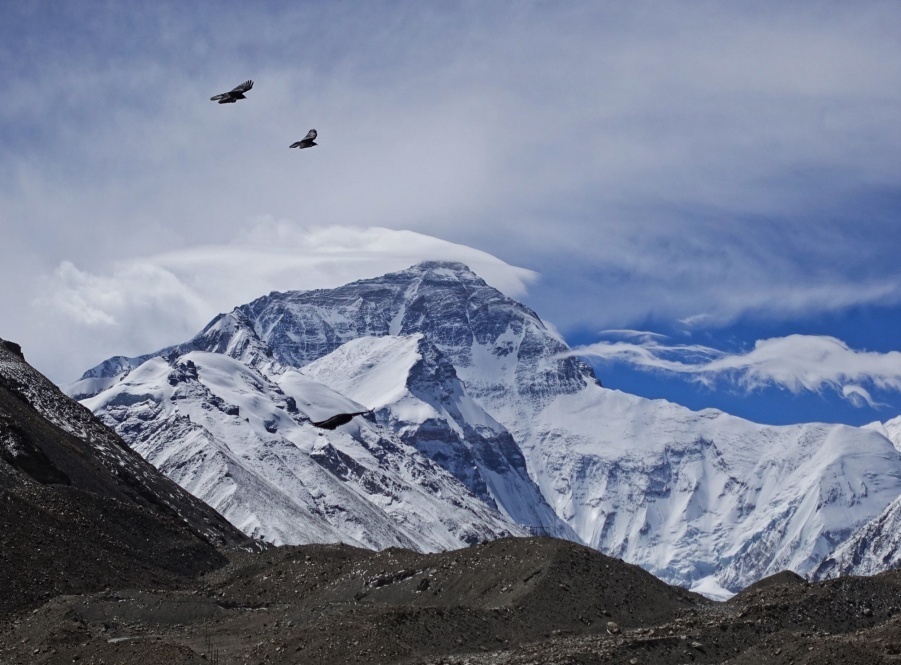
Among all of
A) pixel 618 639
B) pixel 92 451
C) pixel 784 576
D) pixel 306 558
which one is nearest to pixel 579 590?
pixel 618 639

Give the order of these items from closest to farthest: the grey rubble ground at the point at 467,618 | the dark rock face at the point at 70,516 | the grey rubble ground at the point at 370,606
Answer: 1. the grey rubble ground at the point at 467,618
2. the grey rubble ground at the point at 370,606
3. the dark rock face at the point at 70,516

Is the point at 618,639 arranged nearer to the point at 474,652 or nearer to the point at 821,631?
the point at 474,652

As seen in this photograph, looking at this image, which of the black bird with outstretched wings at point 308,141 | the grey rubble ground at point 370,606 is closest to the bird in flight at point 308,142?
the black bird with outstretched wings at point 308,141

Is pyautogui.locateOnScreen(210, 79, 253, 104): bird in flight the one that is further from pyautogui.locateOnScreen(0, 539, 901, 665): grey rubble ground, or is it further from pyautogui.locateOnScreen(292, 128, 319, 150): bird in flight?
pyautogui.locateOnScreen(0, 539, 901, 665): grey rubble ground

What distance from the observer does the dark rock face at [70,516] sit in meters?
62.4

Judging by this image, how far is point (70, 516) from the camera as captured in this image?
232ft

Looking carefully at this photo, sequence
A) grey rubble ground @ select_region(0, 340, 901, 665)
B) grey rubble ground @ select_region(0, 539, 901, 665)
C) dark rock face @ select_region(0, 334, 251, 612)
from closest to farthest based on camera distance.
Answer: grey rubble ground @ select_region(0, 539, 901, 665), grey rubble ground @ select_region(0, 340, 901, 665), dark rock face @ select_region(0, 334, 251, 612)

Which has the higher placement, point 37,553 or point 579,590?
point 37,553

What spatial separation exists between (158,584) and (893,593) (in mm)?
35476

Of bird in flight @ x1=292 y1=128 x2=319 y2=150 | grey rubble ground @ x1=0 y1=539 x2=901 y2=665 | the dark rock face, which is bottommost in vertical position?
grey rubble ground @ x1=0 y1=539 x2=901 y2=665

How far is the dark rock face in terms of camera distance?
62.4 m

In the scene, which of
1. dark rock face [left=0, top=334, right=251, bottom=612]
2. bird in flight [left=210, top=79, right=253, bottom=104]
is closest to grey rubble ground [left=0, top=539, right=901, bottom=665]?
dark rock face [left=0, top=334, right=251, bottom=612]

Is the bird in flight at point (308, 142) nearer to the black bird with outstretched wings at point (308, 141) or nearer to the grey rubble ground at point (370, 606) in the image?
the black bird with outstretched wings at point (308, 141)

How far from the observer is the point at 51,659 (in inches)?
1800
